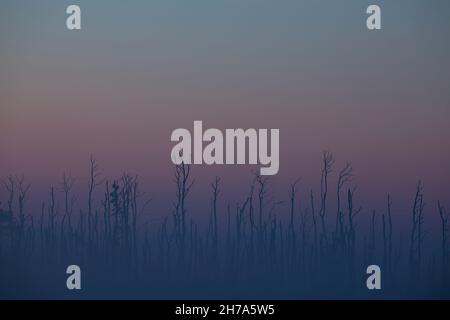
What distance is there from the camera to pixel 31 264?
25.9 feet

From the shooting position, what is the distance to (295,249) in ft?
26.0

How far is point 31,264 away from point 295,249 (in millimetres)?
1390

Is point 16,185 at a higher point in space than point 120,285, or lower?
higher

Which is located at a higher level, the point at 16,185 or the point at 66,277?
the point at 16,185

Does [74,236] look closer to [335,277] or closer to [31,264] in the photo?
[31,264]

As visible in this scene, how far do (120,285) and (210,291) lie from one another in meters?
0.47

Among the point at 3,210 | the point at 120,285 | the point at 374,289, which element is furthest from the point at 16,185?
the point at 374,289

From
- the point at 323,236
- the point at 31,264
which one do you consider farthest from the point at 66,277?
the point at 323,236

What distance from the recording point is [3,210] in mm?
7859

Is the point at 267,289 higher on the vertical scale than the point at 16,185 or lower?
lower

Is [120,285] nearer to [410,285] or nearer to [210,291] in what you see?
[210,291]
